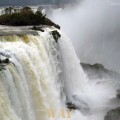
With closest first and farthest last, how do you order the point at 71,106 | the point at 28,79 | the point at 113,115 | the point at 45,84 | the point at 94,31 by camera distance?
the point at 28,79
the point at 45,84
the point at 113,115
the point at 71,106
the point at 94,31

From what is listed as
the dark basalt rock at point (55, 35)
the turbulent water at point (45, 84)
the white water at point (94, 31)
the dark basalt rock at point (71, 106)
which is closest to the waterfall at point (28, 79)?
the turbulent water at point (45, 84)

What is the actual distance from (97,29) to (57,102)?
4059 centimetres

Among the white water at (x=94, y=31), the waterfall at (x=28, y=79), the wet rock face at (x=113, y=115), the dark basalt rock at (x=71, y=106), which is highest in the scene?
the waterfall at (x=28, y=79)

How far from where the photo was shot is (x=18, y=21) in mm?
27766

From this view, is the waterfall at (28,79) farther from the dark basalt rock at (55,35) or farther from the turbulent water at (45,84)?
the dark basalt rock at (55,35)

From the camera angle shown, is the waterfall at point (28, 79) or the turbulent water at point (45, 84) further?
the turbulent water at point (45, 84)

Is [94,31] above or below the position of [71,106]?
below

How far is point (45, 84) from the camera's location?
19.3 metres

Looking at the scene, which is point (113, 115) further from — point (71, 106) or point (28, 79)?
point (28, 79)

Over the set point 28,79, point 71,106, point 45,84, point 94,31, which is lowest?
point 94,31

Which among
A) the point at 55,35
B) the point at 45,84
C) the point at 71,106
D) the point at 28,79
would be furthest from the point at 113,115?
the point at 55,35

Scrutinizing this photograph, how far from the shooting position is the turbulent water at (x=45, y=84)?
15.2 meters

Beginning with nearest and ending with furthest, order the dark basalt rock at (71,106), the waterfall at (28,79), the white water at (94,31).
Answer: the waterfall at (28,79)
the dark basalt rock at (71,106)
the white water at (94,31)

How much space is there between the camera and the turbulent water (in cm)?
1523
